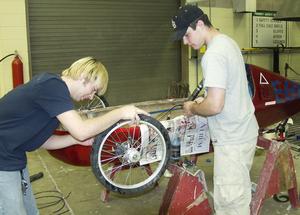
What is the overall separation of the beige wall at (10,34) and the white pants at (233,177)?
12.3 feet

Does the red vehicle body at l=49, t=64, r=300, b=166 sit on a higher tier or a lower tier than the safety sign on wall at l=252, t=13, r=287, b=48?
lower

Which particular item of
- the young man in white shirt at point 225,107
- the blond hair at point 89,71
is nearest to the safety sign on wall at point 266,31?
the young man in white shirt at point 225,107

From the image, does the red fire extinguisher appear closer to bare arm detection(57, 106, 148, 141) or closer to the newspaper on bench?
the newspaper on bench

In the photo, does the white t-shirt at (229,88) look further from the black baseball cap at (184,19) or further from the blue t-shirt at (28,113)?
the blue t-shirt at (28,113)

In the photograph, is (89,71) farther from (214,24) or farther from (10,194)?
(214,24)

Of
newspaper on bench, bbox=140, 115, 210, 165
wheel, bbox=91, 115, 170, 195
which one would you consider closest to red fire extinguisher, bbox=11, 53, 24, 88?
wheel, bbox=91, 115, 170, 195

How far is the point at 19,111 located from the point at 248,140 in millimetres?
1281

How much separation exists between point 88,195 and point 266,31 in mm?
5002

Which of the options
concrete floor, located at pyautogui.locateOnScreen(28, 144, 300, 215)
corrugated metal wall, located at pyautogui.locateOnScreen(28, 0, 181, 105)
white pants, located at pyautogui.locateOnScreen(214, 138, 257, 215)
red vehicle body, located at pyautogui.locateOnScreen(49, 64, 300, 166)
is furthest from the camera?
corrugated metal wall, located at pyautogui.locateOnScreen(28, 0, 181, 105)

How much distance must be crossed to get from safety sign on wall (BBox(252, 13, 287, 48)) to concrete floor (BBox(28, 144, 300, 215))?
10.2 ft

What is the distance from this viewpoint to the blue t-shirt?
1502mm

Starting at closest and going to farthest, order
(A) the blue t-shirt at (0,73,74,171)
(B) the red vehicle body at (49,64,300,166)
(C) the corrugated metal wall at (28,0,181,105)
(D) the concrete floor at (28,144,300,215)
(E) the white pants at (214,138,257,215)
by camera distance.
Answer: (A) the blue t-shirt at (0,73,74,171) → (E) the white pants at (214,138,257,215) → (D) the concrete floor at (28,144,300,215) → (B) the red vehicle body at (49,64,300,166) → (C) the corrugated metal wall at (28,0,181,105)

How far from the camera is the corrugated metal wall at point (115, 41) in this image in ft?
17.3

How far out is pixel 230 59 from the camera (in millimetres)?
1941
